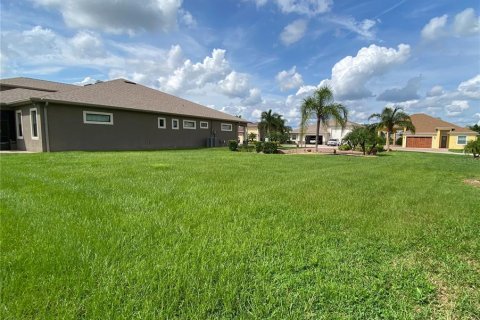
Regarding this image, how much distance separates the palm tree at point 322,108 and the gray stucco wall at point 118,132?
9.56m

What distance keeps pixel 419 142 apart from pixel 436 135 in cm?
258

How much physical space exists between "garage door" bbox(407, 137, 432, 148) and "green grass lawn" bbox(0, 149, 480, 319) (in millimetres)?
46880

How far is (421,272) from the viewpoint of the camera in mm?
2684

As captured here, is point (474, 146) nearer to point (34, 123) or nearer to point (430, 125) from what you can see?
point (34, 123)

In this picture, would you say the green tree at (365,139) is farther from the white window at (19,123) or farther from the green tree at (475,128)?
the green tree at (475,128)

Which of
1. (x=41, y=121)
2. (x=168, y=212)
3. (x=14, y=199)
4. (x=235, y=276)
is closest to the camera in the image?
(x=235, y=276)

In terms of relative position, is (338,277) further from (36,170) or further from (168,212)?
(36,170)

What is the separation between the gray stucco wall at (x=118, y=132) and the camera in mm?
14477

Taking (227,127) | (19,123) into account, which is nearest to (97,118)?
(19,123)

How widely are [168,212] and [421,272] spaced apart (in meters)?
3.38

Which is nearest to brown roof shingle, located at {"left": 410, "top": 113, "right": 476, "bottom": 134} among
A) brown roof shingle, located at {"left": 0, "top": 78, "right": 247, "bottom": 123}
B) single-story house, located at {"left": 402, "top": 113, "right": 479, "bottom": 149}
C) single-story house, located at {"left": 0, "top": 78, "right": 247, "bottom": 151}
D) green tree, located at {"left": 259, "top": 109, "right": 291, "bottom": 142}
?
single-story house, located at {"left": 402, "top": 113, "right": 479, "bottom": 149}

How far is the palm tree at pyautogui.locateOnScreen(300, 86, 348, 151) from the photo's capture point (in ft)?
65.9

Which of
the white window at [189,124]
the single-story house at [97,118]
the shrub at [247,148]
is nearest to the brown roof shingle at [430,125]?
the shrub at [247,148]

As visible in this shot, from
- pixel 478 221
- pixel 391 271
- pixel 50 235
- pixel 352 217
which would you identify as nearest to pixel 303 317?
pixel 391 271
